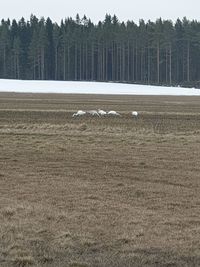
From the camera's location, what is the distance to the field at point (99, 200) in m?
7.84

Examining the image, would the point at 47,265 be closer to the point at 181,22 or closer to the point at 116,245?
the point at 116,245

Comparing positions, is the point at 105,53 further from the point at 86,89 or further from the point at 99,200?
the point at 99,200

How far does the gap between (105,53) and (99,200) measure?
4482 inches

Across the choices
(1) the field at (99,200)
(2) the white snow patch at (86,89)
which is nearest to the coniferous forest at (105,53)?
(2) the white snow patch at (86,89)

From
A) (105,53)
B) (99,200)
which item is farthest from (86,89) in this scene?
(99,200)

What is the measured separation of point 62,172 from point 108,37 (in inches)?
4232

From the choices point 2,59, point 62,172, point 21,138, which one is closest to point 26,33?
point 2,59

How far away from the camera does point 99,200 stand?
1109 cm

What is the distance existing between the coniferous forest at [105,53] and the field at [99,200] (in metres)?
95.7

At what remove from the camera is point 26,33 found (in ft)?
422

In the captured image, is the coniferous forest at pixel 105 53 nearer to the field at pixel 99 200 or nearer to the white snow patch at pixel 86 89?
the white snow patch at pixel 86 89

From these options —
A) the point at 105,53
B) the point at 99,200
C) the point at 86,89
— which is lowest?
the point at 99,200

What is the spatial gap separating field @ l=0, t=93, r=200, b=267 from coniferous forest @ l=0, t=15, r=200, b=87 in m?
95.7

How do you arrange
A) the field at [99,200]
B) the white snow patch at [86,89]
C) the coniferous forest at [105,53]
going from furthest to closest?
1. the coniferous forest at [105,53]
2. the white snow patch at [86,89]
3. the field at [99,200]
